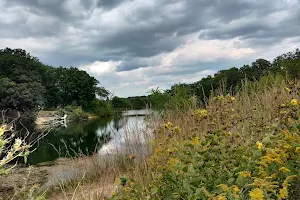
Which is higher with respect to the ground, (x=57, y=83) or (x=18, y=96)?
(x=57, y=83)

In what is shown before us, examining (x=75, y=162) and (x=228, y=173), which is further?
(x=75, y=162)

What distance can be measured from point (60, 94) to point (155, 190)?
165 feet

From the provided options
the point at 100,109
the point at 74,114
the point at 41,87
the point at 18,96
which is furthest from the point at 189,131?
the point at 100,109

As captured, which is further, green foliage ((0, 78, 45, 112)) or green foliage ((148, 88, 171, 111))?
green foliage ((0, 78, 45, 112))

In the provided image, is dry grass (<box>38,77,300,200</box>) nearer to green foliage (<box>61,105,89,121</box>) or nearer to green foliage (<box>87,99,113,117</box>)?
green foliage (<box>61,105,89,121</box>)

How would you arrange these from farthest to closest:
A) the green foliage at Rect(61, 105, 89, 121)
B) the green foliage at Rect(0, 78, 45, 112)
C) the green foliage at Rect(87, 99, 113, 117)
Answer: the green foliage at Rect(87, 99, 113, 117), the green foliage at Rect(61, 105, 89, 121), the green foliage at Rect(0, 78, 45, 112)

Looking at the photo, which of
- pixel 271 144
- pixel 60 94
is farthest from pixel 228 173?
pixel 60 94

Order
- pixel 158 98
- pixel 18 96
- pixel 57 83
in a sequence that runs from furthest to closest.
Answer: pixel 57 83, pixel 18 96, pixel 158 98

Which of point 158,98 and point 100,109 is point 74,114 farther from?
point 158,98

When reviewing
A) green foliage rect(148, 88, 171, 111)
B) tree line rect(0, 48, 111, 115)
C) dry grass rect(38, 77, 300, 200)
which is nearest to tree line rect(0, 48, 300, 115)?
tree line rect(0, 48, 111, 115)

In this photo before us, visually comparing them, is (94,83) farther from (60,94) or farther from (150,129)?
(150,129)

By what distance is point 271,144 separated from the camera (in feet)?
6.44

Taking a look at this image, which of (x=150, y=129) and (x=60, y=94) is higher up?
(x=60, y=94)

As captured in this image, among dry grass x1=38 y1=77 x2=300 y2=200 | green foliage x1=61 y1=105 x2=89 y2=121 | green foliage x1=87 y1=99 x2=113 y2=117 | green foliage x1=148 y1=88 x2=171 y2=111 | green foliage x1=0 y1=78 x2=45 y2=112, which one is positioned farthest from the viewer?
green foliage x1=87 y1=99 x2=113 y2=117
